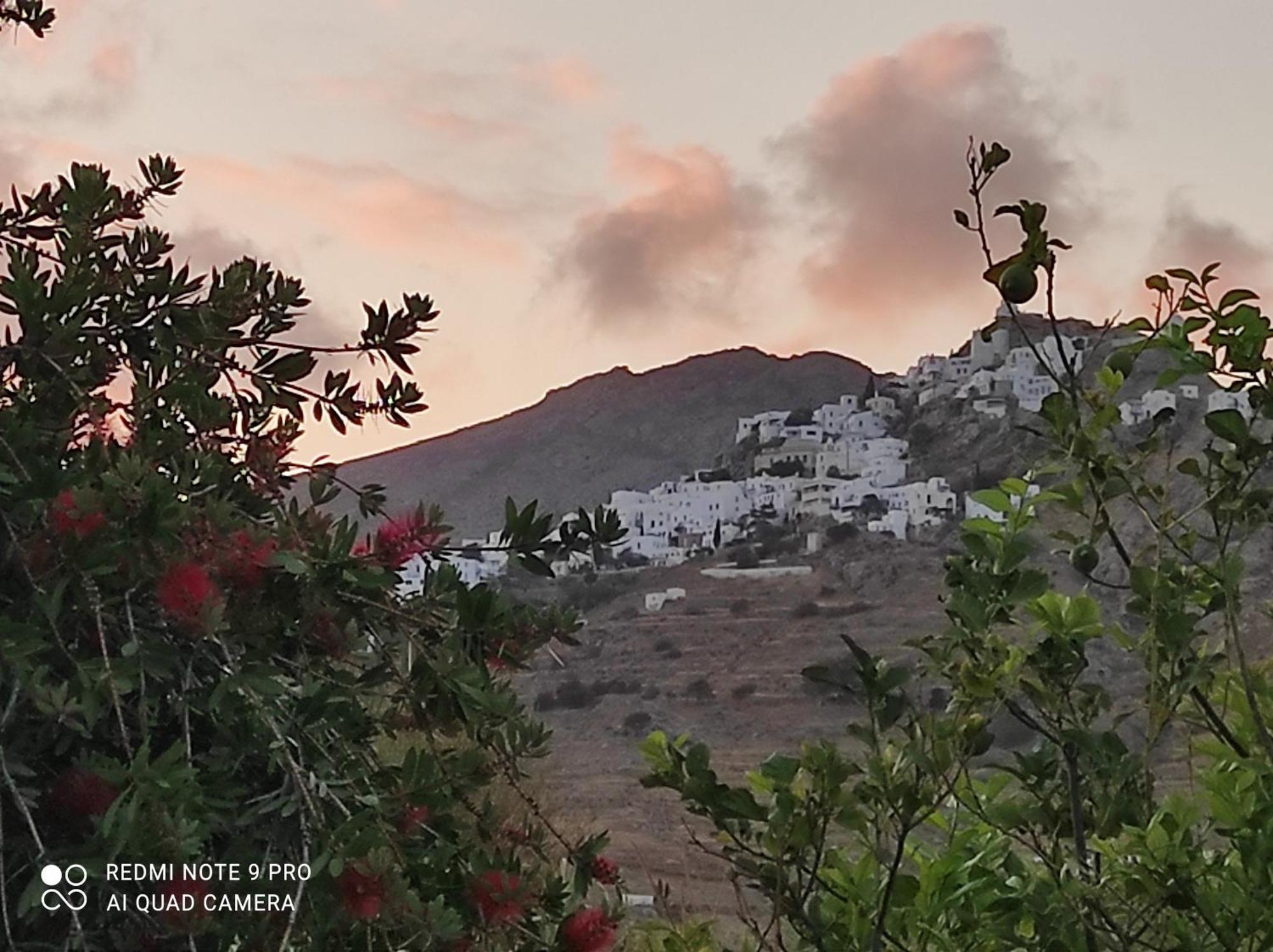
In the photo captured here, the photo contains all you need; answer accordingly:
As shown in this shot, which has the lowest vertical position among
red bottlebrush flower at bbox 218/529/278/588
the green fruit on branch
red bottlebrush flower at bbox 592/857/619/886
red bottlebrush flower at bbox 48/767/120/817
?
red bottlebrush flower at bbox 592/857/619/886

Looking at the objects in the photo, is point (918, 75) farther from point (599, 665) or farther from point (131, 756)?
point (131, 756)

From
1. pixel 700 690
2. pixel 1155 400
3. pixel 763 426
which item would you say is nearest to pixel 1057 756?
pixel 1155 400

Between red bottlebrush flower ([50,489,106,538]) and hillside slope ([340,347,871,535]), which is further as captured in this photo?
Answer: hillside slope ([340,347,871,535])

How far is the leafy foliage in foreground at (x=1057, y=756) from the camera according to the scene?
719 millimetres

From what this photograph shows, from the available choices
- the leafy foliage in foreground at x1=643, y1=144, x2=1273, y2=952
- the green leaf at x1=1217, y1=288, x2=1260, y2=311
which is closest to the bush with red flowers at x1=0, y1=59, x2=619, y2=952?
the leafy foliage in foreground at x1=643, y1=144, x2=1273, y2=952

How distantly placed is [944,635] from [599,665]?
5.33 ft

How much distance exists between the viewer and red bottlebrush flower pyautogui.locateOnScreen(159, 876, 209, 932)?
631mm

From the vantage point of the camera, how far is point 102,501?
655 millimetres

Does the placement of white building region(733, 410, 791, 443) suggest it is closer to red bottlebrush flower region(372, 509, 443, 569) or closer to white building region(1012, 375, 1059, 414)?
white building region(1012, 375, 1059, 414)

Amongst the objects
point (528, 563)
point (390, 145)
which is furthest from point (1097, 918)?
point (390, 145)

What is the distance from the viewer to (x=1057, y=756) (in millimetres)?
905

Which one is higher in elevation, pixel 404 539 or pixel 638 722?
pixel 404 539

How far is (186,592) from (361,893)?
6.8 inches

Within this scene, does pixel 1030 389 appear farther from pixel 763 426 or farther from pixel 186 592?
pixel 186 592
